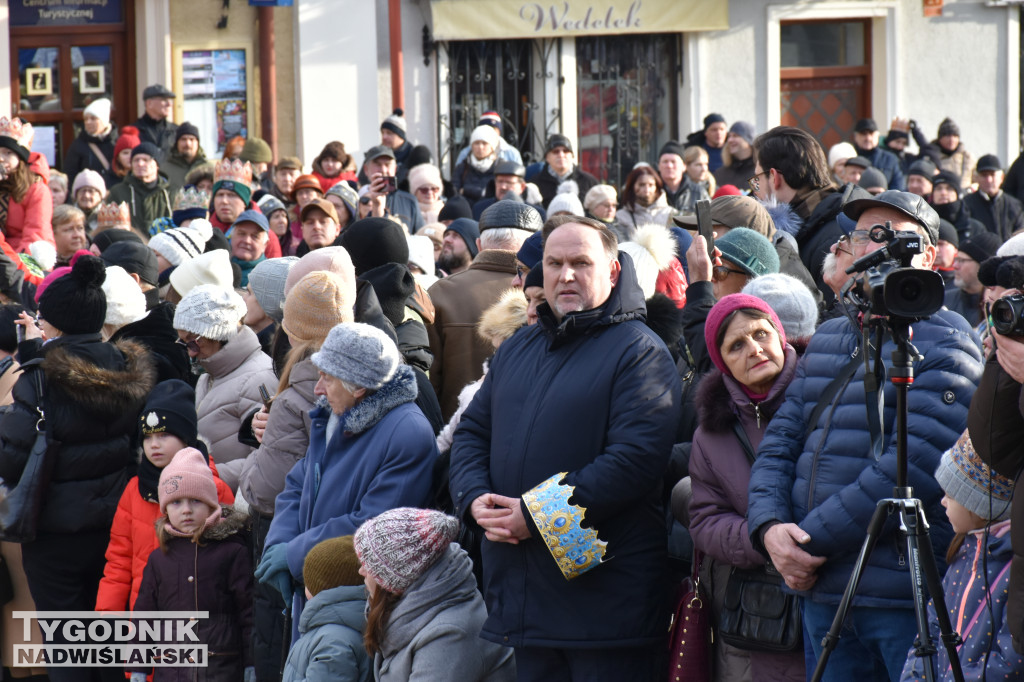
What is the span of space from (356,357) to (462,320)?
5.39ft

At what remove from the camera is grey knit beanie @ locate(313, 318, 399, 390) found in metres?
4.53

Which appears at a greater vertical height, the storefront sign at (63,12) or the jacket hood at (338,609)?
the storefront sign at (63,12)

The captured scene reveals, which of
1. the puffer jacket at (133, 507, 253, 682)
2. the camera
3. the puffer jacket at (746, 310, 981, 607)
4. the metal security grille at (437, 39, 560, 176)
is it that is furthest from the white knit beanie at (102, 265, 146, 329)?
the metal security grille at (437, 39, 560, 176)

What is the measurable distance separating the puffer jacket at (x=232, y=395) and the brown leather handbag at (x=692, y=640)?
2.36m

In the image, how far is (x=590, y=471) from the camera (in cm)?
392

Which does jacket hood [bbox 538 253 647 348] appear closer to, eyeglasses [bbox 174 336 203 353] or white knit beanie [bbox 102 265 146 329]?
eyeglasses [bbox 174 336 203 353]

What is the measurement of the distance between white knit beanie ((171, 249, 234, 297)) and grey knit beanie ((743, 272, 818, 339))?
332 cm

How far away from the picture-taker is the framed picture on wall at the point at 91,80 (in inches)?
575

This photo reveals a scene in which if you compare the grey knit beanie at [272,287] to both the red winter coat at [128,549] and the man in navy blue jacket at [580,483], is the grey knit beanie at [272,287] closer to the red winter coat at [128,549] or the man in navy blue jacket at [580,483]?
the red winter coat at [128,549]

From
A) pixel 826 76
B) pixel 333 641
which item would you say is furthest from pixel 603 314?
pixel 826 76

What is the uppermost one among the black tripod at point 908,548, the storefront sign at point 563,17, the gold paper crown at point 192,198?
the storefront sign at point 563,17

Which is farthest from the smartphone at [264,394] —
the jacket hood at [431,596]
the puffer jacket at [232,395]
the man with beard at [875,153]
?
the man with beard at [875,153]

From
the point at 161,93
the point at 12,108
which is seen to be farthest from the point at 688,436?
the point at 12,108

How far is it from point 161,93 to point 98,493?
26.2 feet
